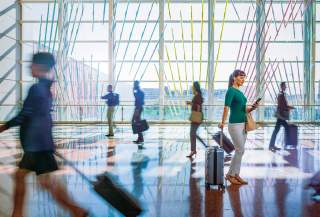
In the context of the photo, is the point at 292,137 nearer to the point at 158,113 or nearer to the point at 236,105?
the point at 236,105

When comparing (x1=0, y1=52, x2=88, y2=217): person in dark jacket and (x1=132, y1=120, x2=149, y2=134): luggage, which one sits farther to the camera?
(x1=132, y1=120, x2=149, y2=134): luggage

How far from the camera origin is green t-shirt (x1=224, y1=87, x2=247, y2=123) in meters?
5.94

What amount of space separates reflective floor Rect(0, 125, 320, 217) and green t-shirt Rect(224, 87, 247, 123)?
100cm

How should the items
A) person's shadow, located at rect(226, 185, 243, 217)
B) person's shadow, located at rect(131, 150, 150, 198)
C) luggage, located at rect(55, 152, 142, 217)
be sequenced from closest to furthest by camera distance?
1. luggage, located at rect(55, 152, 142, 217)
2. person's shadow, located at rect(226, 185, 243, 217)
3. person's shadow, located at rect(131, 150, 150, 198)

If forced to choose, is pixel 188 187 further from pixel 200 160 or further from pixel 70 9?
pixel 70 9

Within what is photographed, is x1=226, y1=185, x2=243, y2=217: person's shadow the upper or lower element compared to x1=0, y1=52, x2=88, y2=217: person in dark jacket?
lower

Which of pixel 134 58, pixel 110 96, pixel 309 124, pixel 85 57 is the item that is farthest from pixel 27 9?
pixel 309 124

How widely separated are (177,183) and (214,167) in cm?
72

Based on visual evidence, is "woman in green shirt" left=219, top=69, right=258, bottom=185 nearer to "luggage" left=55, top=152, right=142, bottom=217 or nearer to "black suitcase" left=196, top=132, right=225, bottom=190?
"black suitcase" left=196, top=132, right=225, bottom=190

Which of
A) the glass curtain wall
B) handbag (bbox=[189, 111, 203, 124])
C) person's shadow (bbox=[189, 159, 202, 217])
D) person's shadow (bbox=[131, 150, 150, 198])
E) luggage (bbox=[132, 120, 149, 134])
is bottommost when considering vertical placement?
person's shadow (bbox=[189, 159, 202, 217])

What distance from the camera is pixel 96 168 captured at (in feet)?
24.9

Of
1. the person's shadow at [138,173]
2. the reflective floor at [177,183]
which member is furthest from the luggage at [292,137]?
the person's shadow at [138,173]

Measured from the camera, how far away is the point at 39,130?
3.58 meters

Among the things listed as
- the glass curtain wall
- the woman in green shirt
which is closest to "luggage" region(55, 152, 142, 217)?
the woman in green shirt
